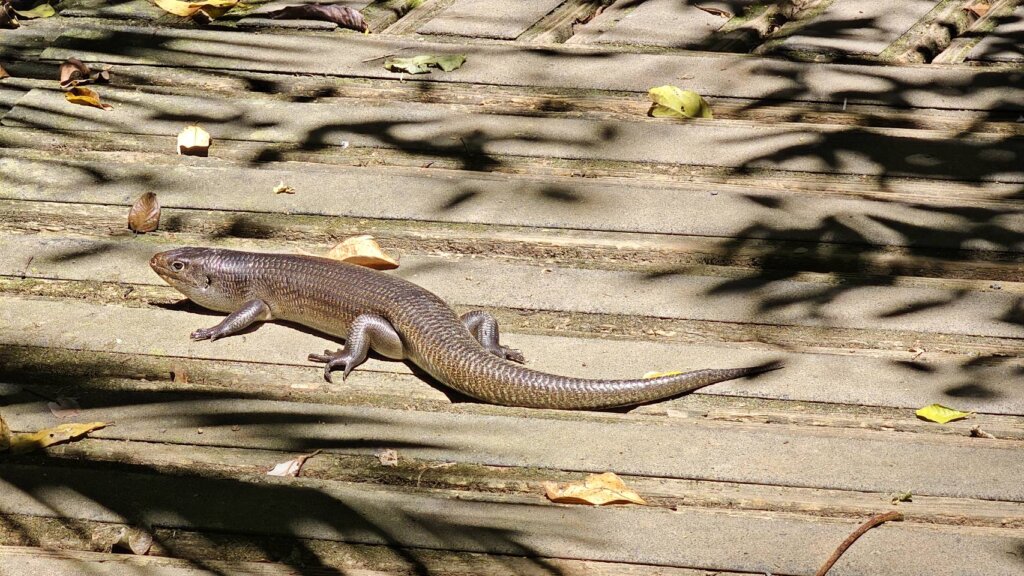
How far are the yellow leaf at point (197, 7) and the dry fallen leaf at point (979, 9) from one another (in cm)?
375

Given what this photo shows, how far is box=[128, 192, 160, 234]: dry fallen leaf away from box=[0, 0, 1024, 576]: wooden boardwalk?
77 mm

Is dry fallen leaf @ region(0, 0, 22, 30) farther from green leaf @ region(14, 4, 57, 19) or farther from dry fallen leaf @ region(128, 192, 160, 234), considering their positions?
dry fallen leaf @ region(128, 192, 160, 234)

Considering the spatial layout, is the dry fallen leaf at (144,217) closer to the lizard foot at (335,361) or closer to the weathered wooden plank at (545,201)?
the weathered wooden plank at (545,201)

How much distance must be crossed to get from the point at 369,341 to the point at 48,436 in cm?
114

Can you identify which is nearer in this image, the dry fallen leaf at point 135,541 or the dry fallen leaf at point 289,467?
the dry fallen leaf at point 135,541

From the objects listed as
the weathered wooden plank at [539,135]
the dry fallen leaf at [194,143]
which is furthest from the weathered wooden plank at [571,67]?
the dry fallen leaf at [194,143]

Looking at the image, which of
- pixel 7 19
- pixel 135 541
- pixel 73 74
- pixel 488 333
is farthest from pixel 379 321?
pixel 7 19

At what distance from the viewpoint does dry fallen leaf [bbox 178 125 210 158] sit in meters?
4.68

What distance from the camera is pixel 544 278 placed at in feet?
13.1

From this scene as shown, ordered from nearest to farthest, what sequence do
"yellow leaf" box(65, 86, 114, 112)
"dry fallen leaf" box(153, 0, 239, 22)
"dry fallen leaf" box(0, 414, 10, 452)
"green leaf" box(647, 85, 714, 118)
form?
"dry fallen leaf" box(0, 414, 10, 452)
"green leaf" box(647, 85, 714, 118)
"yellow leaf" box(65, 86, 114, 112)
"dry fallen leaf" box(153, 0, 239, 22)

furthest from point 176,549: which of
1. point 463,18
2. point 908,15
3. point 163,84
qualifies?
point 908,15

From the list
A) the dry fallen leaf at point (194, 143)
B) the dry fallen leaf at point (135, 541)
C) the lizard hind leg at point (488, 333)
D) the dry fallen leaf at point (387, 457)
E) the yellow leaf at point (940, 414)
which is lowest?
the dry fallen leaf at point (135, 541)

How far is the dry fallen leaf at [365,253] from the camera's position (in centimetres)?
415

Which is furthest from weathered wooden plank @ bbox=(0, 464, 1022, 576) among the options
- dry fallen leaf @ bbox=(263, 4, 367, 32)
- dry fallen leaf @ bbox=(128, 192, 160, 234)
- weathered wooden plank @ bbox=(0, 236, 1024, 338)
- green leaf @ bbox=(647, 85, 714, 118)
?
dry fallen leaf @ bbox=(263, 4, 367, 32)
